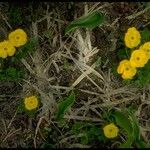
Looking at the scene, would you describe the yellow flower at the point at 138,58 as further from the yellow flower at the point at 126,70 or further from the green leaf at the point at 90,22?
the green leaf at the point at 90,22

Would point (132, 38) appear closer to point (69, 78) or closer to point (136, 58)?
point (136, 58)

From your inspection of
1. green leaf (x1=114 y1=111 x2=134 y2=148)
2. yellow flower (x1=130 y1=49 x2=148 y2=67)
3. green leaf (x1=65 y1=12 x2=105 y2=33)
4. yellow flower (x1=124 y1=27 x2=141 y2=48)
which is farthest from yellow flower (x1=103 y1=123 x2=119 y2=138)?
green leaf (x1=65 y1=12 x2=105 y2=33)

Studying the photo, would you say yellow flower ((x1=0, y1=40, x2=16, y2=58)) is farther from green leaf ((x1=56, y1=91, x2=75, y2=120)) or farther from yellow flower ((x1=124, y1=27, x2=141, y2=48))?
yellow flower ((x1=124, y1=27, x2=141, y2=48))

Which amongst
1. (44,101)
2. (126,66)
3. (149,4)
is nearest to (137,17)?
(149,4)

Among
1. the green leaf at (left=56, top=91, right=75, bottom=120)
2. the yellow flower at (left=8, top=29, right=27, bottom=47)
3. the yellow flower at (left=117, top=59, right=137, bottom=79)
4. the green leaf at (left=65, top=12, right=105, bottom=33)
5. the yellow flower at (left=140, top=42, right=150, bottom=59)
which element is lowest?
the green leaf at (left=56, top=91, right=75, bottom=120)

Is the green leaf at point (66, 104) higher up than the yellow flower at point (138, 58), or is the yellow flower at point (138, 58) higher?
the yellow flower at point (138, 58)

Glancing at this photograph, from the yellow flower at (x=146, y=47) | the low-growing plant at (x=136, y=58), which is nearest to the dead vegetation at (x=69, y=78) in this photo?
the low-growing plant at (x=136, y=58)

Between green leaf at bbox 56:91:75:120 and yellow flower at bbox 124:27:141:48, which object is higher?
yellow flower at bbox 124:27:141:48
